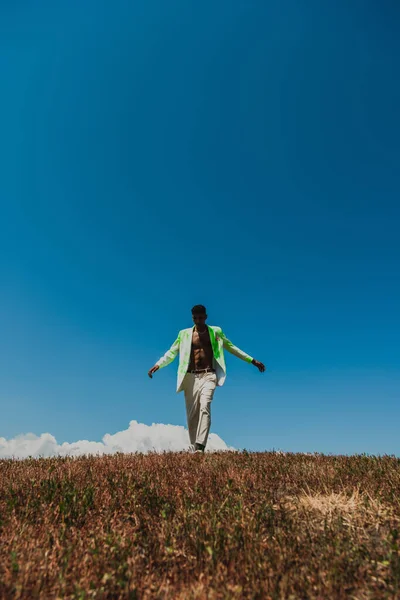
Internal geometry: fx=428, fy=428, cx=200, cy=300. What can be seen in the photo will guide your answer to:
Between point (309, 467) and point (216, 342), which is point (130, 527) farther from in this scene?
point (216, 342)

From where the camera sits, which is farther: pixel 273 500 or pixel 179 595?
pixel 273 500

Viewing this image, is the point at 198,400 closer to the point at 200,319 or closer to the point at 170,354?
the point at 170,354

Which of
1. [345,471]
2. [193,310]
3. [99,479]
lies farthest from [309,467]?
[193,310]

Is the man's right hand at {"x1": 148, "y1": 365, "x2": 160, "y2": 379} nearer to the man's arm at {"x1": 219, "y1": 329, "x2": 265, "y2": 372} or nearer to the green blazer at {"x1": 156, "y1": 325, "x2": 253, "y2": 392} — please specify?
the green blazer at {"x1": 156, "y1": 325, "x2": 253, "y2": 392}

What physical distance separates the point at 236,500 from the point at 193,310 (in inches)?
225

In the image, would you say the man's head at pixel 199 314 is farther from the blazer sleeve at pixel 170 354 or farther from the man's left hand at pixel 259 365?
the man's left hand at pixel 259 365

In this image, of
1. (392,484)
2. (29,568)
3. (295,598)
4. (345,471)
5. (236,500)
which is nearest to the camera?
(295,598)

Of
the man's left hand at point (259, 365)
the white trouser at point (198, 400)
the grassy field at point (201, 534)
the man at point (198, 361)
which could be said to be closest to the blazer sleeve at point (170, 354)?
the man at point (198, 361)

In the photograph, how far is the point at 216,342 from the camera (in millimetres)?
9828

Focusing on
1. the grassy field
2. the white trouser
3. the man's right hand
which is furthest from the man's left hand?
the grassy field

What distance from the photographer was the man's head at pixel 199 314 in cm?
957

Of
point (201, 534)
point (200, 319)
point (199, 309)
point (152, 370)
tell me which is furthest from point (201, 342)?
point (201, 534)

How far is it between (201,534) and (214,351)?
20.9 ft

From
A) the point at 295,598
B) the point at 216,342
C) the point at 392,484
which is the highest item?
the point at 216,342
